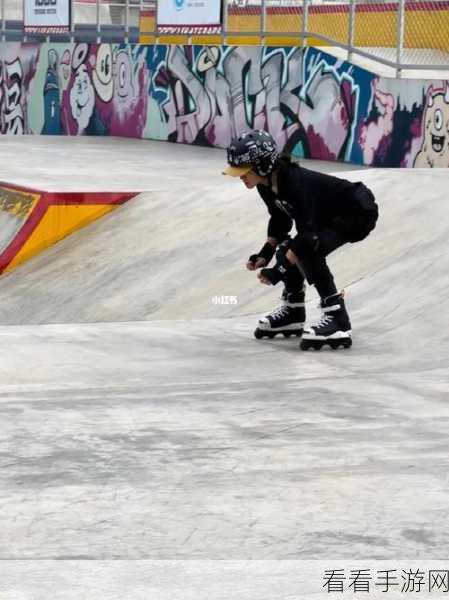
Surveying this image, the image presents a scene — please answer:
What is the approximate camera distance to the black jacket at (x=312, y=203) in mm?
7473

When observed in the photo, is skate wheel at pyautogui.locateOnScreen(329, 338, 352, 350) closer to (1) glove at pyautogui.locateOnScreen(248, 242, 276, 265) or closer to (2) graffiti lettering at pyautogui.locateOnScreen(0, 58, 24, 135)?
(1) glove at pyautogui.locateOnScreen(248, 242, 276, 265)

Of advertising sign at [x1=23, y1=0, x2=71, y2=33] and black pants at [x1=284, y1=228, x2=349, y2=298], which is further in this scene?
advertising sign at [x1=23, y1=0, x2=71, y2=33]

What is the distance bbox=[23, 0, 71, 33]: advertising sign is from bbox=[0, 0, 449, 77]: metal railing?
1.37m

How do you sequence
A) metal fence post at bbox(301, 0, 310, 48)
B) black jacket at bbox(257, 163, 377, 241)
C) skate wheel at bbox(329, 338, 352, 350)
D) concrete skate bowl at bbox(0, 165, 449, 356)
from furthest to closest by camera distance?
metal fence post at bbox(301, 0, 310, 48)
concrete skate bowl at bbox(0, 165, 449, 356)
skate wheel at bbox(329, 338, 352, 350)
black jacket at bbox(257, 163, 377, 241)

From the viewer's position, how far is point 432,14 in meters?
16.8

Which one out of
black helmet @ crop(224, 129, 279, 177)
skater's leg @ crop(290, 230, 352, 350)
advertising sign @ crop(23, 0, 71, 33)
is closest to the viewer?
black helmet @ crop(224, 129, 279, 177)

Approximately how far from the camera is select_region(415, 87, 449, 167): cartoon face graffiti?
1562 centimetres

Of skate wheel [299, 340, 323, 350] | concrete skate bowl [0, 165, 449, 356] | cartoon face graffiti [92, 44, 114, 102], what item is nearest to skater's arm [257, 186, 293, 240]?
skate wheel [299, 340, 323, 350]

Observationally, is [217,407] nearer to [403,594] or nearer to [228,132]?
[403,594]

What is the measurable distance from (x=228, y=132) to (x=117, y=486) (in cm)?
1631

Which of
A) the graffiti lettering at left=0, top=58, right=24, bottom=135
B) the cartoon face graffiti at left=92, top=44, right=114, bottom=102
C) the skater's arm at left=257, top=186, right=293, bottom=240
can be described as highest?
the skater's arm at left=257, top=186, right=293, bottom=240

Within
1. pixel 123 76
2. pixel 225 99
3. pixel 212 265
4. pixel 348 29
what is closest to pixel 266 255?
pixel 212 265

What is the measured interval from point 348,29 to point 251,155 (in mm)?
11247

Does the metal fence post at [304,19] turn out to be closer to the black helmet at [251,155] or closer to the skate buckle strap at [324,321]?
the skate buckle strap at [324,321]
